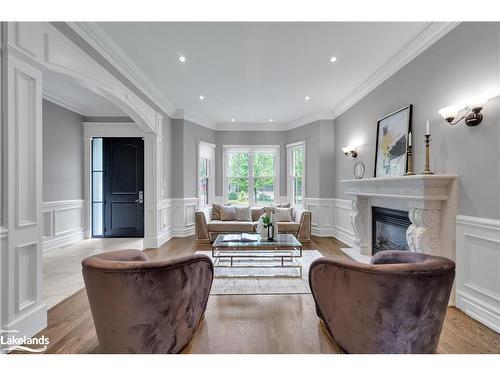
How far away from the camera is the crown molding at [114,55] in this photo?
100 inches

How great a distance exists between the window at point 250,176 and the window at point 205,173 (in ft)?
1.31

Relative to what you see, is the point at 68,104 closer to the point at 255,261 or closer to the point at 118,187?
the point at 118,187

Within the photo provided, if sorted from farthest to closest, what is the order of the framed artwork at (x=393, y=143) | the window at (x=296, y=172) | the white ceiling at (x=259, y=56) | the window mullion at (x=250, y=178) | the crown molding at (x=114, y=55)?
the window mullion at (x=250, y=178) < the window at (x=296, y=172) < the framed artwork at (x=393, y=143) < the white ceiling at (x=259, y=56) < the crown molding at (x=114, y=55)

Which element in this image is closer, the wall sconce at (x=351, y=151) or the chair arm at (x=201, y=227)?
the wall sconce at (x=351, y=151)

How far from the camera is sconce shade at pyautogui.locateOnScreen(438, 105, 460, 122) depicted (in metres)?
2.30

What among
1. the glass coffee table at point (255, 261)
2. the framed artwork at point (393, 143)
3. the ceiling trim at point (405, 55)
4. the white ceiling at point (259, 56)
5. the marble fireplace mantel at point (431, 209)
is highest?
the white ceiling at point (259, 56)

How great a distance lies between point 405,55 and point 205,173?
469cm

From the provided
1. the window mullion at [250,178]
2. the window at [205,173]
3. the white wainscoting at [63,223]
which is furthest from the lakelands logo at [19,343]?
the window mullion at [250,178]

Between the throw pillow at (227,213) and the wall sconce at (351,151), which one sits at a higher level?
the wall sconce at (351,151)

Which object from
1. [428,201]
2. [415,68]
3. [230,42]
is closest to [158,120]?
[230,42]

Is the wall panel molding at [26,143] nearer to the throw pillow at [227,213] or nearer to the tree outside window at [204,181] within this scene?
the throw pillow at [227,213]

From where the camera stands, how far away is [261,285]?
9.90ft
